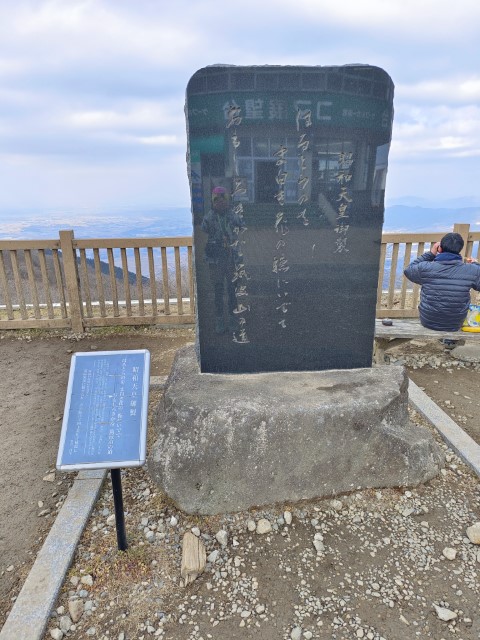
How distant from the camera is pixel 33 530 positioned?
8.18 ft

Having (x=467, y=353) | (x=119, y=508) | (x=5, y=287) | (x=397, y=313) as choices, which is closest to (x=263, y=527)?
(x=119, y=508)

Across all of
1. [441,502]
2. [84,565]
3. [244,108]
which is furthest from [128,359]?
[441,502]

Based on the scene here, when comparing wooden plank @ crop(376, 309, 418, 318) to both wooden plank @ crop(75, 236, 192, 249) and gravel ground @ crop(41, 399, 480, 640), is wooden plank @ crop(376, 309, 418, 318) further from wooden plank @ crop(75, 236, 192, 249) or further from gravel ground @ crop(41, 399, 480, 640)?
gravel ground @ crop(41, 399, 480, 640)

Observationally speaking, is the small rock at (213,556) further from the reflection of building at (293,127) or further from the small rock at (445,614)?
the reflection of building at (293,127)

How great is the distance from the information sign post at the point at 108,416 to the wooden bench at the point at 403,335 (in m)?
3.11

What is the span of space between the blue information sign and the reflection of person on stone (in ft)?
2.86

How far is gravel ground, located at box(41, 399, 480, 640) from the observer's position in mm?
1859

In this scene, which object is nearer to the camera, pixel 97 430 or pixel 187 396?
pixel 97 430

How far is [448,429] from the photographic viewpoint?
10.6ft

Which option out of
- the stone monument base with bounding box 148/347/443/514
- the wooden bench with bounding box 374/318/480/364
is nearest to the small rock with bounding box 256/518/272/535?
the stone monument base with bounding box 148/347/443/514

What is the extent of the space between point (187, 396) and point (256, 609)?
3.96 feet

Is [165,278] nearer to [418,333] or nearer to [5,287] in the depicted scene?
[5,287]

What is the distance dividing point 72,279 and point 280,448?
4236 mm

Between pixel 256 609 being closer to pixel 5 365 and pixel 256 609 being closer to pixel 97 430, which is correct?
pixel 97 430
